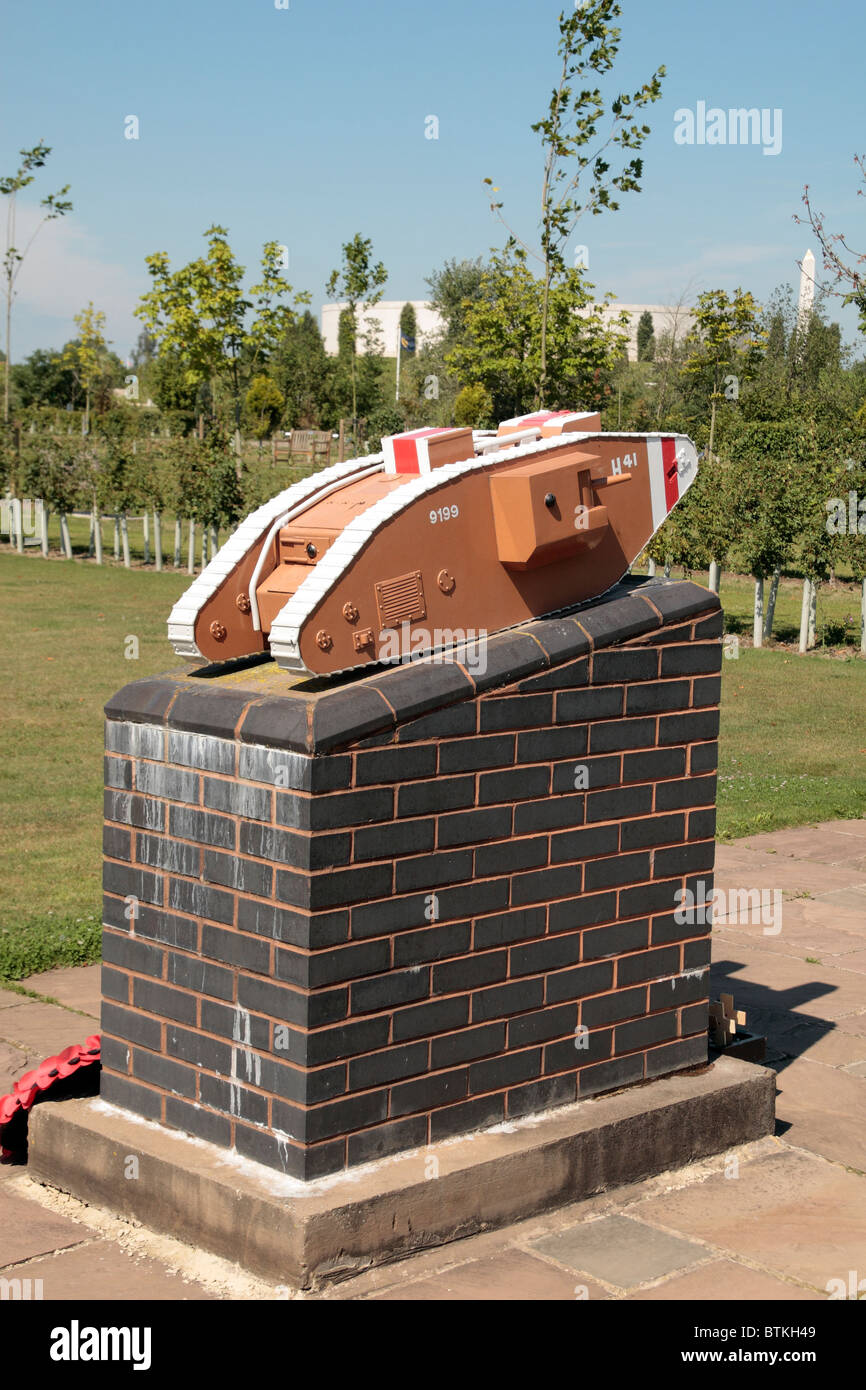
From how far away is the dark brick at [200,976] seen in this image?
369cm

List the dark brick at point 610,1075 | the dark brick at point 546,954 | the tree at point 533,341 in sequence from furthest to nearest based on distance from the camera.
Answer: the tree at point 533,341 → the dark brick at point 610,1075 → the dark brick at point 546,954

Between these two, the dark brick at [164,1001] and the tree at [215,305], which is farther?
the tree at [215,305]

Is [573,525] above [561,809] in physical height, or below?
above

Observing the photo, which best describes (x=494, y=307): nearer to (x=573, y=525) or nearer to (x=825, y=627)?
(x=825, y=627)

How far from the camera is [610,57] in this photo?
10.3 metres

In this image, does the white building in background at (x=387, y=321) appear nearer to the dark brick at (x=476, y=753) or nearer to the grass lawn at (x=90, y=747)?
the grass lawn at (x=90, y=747)

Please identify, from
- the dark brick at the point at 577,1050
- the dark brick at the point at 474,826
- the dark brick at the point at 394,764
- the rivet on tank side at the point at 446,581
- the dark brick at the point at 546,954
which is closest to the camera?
the dark brick at the point at 394,764

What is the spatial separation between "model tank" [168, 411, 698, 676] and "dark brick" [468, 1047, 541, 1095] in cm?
115

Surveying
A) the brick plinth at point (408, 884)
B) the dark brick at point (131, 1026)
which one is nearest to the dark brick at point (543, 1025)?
the brick plinth at point (408, 884)

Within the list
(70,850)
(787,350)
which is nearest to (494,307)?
(787,350)

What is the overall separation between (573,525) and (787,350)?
3285cm

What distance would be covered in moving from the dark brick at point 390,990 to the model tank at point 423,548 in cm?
80

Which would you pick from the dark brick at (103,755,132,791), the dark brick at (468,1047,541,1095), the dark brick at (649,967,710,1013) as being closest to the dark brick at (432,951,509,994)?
the dark brick at (468,1047,541,1095)
